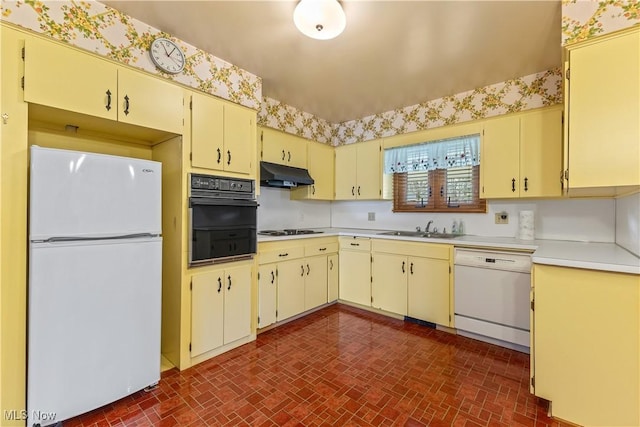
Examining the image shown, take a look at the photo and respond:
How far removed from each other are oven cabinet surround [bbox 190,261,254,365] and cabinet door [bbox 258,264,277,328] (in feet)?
0.51

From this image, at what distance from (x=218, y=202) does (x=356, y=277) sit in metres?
1.96

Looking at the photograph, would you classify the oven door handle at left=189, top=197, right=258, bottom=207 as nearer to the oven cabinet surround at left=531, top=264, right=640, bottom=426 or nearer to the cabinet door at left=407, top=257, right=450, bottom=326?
the cabinet door at left=407, top=257, right=450, bottom=326

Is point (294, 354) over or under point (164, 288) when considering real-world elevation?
under

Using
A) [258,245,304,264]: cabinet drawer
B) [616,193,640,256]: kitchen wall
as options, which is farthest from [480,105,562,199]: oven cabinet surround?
[258,245,304,264]: cabinet drawer

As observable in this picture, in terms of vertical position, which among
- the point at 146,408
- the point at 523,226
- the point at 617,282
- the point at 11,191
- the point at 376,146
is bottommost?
the point at 146,408

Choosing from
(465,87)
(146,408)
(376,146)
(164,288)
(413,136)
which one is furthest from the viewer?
(376,146)

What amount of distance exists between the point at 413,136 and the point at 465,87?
0.72 metres

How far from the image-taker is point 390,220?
12.8 ft

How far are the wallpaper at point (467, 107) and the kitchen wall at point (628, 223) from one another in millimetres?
1059

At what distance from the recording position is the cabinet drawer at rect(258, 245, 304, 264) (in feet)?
9.20

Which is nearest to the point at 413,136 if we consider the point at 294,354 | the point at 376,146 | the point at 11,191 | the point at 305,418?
the point at 376,146

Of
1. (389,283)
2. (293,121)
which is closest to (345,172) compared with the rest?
(293,121)

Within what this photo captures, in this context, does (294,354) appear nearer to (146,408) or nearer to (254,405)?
(254,405)

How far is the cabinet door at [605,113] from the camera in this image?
1.52 m
